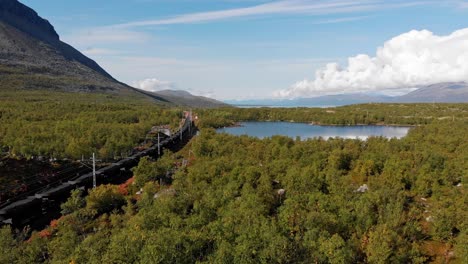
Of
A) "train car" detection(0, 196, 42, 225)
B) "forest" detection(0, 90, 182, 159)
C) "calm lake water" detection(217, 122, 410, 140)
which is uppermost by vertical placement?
"forest" detection(0, 90, 182, 159)

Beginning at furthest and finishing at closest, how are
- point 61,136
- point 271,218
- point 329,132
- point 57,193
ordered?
point 329,132 < point 61,136 < point 57,193 < point 271,218

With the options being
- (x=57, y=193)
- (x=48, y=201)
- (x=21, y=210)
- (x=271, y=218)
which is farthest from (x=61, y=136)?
(x=271, y=218)

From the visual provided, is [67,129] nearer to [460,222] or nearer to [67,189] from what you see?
[67,189]

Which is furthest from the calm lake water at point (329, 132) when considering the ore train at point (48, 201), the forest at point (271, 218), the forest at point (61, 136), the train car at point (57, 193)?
the train car at point (57, 193)

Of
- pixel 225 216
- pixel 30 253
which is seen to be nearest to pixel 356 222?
pixel 225 216

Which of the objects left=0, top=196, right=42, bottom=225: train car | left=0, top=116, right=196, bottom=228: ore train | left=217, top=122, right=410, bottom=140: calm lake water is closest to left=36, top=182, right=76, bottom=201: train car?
left=0, top=116, right=196, bottom=228: ore train

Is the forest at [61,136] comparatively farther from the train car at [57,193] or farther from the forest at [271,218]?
the forest at [271,218]

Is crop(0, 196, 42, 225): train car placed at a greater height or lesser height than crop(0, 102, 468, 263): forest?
lesser

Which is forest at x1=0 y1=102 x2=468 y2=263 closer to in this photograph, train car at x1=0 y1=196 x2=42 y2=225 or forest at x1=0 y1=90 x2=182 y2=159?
train car at x1=0 y1=196 x2=42 y2=225

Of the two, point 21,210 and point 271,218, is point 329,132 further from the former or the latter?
point 21,210
